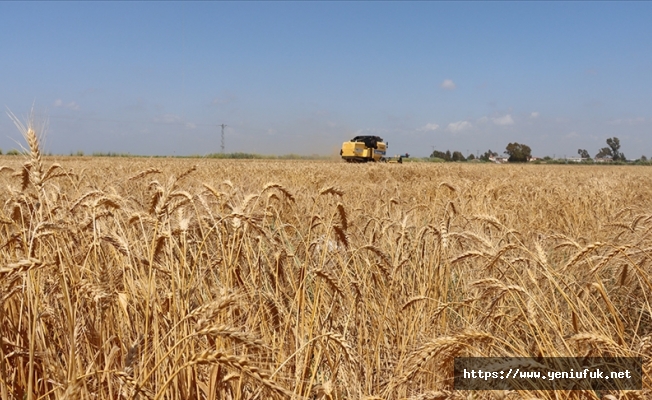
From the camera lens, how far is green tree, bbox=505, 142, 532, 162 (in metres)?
75.3

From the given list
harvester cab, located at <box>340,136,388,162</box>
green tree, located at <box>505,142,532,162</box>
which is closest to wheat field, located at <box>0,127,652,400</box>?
harvester cab, located at <box>340,136,388,162</box>

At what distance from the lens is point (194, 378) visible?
4.94 feet

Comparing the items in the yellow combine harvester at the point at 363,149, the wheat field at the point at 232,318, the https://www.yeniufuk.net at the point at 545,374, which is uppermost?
the yellow combine harvester at the point at 363,149

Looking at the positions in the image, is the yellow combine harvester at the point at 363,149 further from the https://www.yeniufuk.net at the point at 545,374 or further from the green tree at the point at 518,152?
the green tree at the point at 518,152

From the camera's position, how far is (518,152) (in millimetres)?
76688

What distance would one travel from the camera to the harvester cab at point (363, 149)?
103ft

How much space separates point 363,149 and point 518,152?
53.9 meters

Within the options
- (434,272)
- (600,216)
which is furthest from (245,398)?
(600,216)

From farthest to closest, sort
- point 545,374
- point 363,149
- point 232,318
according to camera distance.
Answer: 1. point 363,149
2. point 232,318
3. point 545,374

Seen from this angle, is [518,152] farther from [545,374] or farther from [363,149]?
[545,374]

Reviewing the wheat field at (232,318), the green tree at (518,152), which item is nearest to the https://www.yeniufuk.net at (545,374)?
the wheat field at (232,318)

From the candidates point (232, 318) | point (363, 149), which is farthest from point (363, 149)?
point (232, 318)

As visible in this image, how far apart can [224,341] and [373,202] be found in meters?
5.17

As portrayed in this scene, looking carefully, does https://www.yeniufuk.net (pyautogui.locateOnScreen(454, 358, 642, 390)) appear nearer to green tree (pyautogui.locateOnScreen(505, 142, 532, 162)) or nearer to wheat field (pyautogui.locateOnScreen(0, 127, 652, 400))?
wheat field (pyautogui.locateOnScreen(0, 127, 652, 400))
